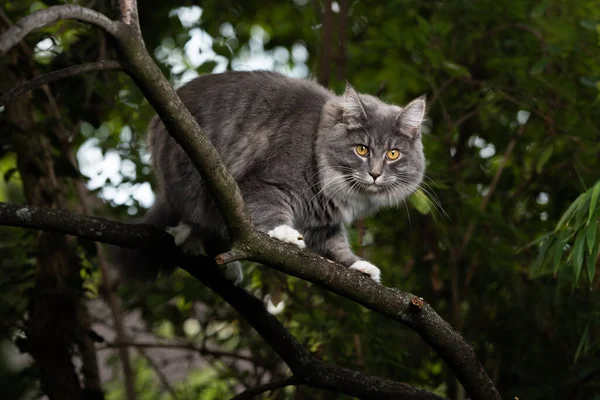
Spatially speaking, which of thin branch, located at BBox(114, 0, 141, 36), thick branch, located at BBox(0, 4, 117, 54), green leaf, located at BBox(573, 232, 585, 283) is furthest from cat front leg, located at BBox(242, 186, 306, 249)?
thick branch, located at BBox(0, 4, 117, 54)

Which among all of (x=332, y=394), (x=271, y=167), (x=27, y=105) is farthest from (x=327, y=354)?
(x=27, y=105)

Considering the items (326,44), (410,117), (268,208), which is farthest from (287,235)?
(326,44)

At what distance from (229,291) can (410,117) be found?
3.51ft

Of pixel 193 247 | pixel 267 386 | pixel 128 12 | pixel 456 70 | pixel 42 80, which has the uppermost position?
pixel 456 70

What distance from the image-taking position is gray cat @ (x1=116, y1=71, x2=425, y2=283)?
123 inches

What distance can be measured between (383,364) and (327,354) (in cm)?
31

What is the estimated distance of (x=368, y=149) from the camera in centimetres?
321

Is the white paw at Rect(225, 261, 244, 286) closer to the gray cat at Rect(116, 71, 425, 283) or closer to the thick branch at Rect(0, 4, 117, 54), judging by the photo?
the gray cat at Rect(116, 71, 425, 283)

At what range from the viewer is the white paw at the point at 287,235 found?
9.14 feet

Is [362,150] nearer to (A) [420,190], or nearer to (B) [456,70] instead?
(A) [420,190]

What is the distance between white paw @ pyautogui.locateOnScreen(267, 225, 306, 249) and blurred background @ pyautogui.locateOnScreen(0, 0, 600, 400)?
64 centimetres

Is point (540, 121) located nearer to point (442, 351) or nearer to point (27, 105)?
point (442, 351)

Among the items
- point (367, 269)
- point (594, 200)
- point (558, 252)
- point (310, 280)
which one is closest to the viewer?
point (310, 280)

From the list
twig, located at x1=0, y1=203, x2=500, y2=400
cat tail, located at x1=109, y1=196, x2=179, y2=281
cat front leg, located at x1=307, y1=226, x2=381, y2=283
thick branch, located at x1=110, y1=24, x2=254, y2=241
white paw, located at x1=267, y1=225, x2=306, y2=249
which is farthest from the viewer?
cat tail, located at x1=109, y1=196, x2=179, y2=281
